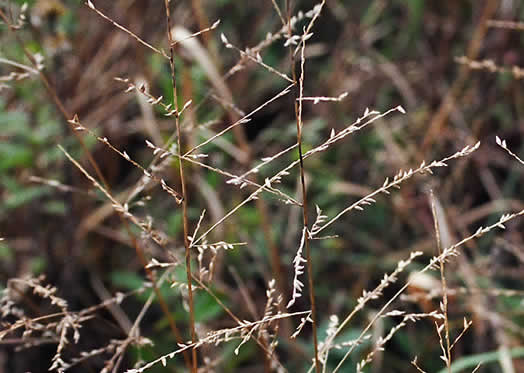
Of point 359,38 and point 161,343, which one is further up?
point 359,38

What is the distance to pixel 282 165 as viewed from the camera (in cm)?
193

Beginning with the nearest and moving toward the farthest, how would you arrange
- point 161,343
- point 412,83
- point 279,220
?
point 161,343 < point 279,220 < point 412,83

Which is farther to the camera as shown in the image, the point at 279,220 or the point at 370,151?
the point at 370,151

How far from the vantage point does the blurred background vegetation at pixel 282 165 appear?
5.07ft

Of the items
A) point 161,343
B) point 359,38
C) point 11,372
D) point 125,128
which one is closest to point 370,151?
point 359,38

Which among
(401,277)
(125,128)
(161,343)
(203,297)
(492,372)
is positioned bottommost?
(492,372)

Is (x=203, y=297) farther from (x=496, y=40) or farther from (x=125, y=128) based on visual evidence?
(x=496, y=40)

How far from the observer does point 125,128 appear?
197 centimetres

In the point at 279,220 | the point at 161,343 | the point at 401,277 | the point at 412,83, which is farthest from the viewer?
the point at 412,83

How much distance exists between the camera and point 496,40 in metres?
1.96

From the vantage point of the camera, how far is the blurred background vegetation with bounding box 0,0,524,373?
154cm

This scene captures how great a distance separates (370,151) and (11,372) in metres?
1.15

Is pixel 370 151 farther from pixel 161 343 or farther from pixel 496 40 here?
pixel 161 343

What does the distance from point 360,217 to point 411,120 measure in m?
0.34
